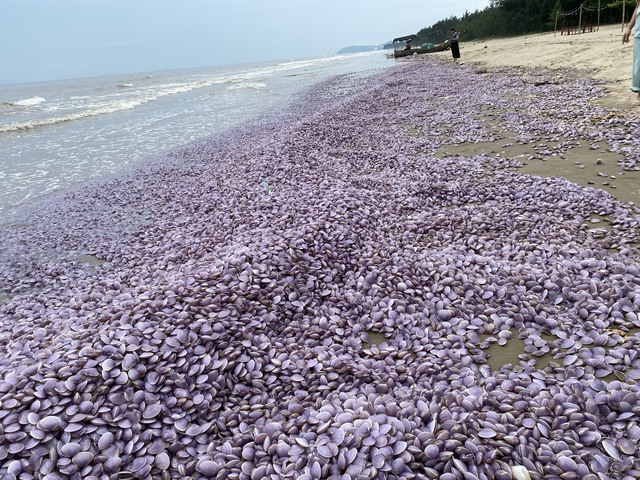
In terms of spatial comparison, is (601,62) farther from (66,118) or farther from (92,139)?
(66,118)

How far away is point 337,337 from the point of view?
4055 millimetres

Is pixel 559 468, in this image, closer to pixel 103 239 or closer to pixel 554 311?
pixel 554 311

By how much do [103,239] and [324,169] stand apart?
5.41 m

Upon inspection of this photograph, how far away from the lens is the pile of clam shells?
8.66 feet

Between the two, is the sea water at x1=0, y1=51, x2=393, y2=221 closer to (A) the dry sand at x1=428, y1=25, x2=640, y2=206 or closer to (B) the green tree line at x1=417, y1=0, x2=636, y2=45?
(A) the dry sand at x1=428, y1=25, x2=640, y2=206

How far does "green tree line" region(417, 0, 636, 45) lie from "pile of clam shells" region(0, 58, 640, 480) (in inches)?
1870

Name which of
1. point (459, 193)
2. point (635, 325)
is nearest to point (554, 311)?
point (635, 325)

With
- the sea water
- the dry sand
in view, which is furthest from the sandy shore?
the sea water

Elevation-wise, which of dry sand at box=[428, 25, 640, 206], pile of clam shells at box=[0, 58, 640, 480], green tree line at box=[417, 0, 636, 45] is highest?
green tree line at box=[417, 0, 636, 45]

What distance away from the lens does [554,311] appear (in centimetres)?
396

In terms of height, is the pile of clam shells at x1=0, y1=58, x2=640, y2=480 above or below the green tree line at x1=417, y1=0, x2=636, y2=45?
below

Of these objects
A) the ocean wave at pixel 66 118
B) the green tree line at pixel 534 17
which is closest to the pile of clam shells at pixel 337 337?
the ocean wave at pixel 66 118

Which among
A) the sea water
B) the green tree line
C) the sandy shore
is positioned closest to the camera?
the sandy shore

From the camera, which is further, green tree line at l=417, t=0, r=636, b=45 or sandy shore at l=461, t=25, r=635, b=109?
green tree line at l=417, t=0, r=636, b=45
